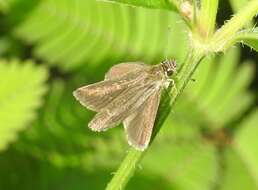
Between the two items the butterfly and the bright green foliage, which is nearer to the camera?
the bright green foliage

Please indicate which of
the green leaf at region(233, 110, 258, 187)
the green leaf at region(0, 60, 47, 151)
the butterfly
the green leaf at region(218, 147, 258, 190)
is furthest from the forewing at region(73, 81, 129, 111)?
the green leaf at region(233, 110, 258, 187)

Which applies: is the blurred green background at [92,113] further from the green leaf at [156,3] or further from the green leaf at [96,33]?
the green leaf at [156,3]

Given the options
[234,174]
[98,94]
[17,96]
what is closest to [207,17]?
[98,94]

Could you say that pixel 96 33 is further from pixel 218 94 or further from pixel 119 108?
pixel 119 108

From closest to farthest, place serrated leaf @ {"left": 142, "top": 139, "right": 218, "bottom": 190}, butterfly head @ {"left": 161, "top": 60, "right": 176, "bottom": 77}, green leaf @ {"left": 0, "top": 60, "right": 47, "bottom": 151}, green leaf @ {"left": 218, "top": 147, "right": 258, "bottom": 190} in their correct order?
1. butterfly head @ {"left": 161, "top": 60, "right": 176, "bottom": 77}
2. green leaf @ {"left": 0, "top": 60, "right": 47, "bottom": 151}
3. serrated leaf @ {"left": 142, "top": 139, "right": 218, "bottom": 190}
4. green leaf @ {"left": 218, "top": 147, "right": 258, "bottom": 190}

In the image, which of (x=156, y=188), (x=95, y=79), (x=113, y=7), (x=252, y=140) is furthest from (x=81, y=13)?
(x=252, y=140)

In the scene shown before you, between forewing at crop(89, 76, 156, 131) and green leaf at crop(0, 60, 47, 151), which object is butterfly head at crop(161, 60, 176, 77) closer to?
forewing at crop(89, 76, 156, 131)
